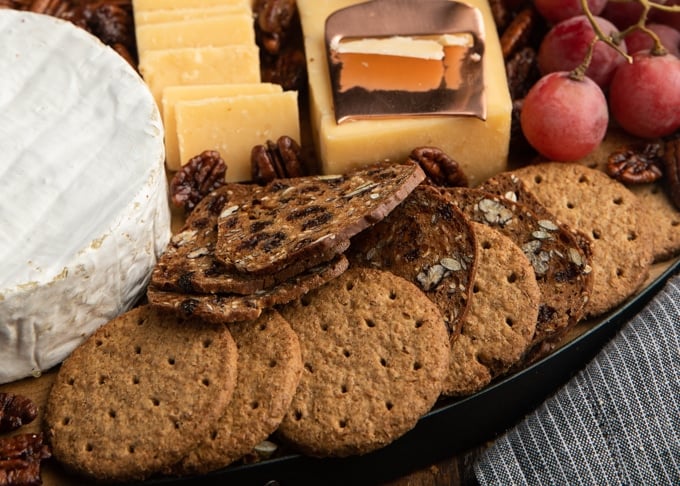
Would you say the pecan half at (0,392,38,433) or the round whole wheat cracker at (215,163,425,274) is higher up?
the round whole wheat cracker at (215,163,425,274)

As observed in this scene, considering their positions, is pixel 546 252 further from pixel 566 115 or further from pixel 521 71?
pixel 521 71

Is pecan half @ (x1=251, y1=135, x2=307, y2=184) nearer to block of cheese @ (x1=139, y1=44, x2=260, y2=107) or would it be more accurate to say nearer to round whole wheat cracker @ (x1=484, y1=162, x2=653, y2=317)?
block of cheese @ (x1=139, y1=44, x2=260, y2=107)

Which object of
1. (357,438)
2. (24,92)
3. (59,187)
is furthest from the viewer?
(24,92)

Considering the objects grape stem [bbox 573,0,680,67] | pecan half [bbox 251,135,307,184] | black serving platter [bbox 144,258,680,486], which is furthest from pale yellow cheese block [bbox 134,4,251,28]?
black serving platter [bbox 144,258,680,486]

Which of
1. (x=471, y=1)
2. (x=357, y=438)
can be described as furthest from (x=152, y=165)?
(x=471, y=1)

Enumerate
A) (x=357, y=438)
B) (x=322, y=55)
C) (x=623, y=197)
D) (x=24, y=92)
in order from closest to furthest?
(x=357, y=438) → (x=24, y=92) → (x=623, y=197) → (x=322, y=55)

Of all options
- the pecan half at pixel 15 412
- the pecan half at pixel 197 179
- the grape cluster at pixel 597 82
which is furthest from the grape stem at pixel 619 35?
the pecan half at pixel 15 412

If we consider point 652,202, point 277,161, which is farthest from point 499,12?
point 277,161

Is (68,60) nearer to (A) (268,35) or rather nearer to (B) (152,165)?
(B) (152,165)

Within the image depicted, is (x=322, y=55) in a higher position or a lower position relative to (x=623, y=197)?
higher
